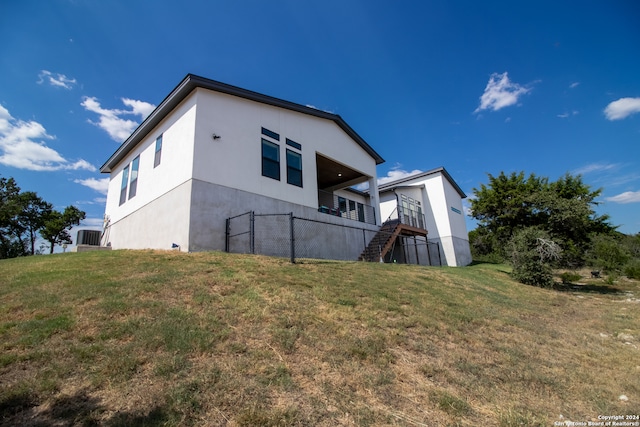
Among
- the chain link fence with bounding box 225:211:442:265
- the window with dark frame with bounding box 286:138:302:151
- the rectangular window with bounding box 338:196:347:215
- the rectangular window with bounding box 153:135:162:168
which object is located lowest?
the chain link fence with bounding box 225:211:442:265

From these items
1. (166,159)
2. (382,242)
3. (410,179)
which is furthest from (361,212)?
(166,159)

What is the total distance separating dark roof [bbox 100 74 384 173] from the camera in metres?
12.4

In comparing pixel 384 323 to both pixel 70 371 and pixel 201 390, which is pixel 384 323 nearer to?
pixel 201 390

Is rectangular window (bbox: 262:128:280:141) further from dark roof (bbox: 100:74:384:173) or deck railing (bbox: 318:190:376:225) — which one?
deck railing (bbox: 318:190:376:225)

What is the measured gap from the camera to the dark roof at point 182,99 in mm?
12391

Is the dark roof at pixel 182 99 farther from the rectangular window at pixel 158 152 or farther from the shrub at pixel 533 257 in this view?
the shrub at pixel 533 257

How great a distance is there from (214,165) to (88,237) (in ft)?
32.6

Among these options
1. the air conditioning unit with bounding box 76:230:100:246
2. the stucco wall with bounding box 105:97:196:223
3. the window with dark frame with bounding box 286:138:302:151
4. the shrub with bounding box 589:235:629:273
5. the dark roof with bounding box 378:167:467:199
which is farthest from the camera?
the dark roof with bounding box 378:167:467:199

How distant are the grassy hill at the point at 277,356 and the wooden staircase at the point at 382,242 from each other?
9.41 meters

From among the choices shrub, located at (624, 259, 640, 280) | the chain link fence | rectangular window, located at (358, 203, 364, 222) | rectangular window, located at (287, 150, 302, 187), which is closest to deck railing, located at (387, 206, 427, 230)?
rectangular window, located at (358, 203, 364, 222)

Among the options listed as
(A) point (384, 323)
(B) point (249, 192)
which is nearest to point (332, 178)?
(B) point (249, 192)

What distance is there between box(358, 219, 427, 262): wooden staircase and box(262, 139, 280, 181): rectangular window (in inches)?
265

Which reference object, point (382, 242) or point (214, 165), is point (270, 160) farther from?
point (382, 242)

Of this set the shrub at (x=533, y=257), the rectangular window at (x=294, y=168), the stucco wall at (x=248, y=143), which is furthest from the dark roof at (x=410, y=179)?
the rectangular window at (x=294, y=168)
